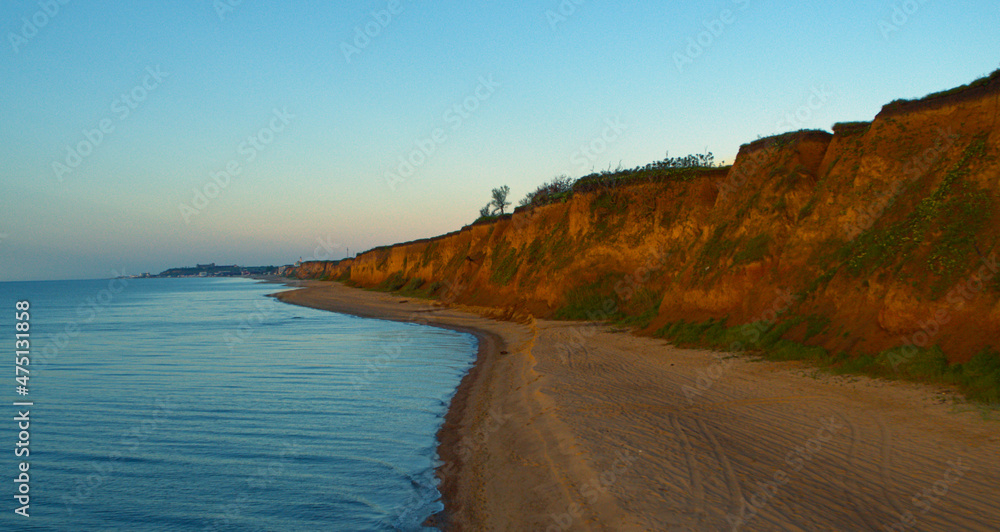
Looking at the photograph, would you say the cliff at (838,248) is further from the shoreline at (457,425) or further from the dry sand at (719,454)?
the shoreline at (457,425)

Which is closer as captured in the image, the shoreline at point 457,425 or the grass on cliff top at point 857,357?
the shoreline at point 457,425

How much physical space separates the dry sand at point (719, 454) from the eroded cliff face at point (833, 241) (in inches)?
81.4

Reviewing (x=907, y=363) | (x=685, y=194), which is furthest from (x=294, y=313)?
(x=907, y=363)

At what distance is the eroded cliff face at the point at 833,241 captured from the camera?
1210cm

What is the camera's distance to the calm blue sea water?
761cm

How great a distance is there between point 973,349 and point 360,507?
11.7m

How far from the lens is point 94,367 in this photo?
66.4ft

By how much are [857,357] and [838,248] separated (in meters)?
4.22

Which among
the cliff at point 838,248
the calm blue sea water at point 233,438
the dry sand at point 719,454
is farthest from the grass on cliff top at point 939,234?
the calm blue sea water at point 233,438

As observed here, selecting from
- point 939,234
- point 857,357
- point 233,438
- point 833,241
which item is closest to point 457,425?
point 233,438

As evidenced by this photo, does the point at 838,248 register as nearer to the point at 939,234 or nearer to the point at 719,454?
the point at 939,234

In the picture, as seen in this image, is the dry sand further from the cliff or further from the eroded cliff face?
the eroded cliff face

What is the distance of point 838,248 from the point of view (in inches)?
621

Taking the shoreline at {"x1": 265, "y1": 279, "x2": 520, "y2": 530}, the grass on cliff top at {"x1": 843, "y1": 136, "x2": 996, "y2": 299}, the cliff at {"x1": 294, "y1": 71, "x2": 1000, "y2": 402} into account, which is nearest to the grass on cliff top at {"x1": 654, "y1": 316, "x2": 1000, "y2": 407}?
the cliff at {"x1": 294, "y1": 71, "x2": 1000, "y2": 402}
